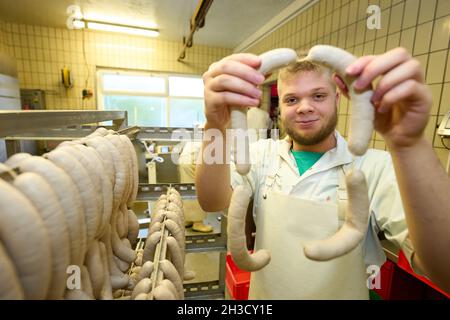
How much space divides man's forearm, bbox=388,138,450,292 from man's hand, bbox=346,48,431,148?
55mm

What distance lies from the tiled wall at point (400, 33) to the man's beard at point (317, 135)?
3.79 feet

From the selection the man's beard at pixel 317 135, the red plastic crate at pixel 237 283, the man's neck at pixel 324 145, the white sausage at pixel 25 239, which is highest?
the man's beard at pixel 317 135

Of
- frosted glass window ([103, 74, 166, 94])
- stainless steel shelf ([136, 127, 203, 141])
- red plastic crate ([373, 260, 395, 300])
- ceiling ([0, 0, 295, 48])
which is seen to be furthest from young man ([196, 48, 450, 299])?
frosted glass window ([103, 74, 166, 94])

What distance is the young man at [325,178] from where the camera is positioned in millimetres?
476

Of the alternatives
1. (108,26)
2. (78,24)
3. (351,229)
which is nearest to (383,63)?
(351,229)

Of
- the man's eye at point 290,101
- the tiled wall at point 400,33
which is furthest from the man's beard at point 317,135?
the tiled wall at point 400,33

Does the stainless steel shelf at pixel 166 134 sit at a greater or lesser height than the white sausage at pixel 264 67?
lesser

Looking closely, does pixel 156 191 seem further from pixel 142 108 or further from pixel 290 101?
pixel 142 108

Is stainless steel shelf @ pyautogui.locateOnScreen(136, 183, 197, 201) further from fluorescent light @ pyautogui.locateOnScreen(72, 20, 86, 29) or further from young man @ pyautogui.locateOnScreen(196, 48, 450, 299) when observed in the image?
fluorescent light @ pyautogui.locateOnScreen(72, 20, 86, 29)

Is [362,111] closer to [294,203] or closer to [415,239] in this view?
[415,239]

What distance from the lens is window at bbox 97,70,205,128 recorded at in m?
4.59

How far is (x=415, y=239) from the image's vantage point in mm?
572

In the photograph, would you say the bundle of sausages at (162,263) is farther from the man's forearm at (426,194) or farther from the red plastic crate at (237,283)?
the red plastic crate at (237,283)
